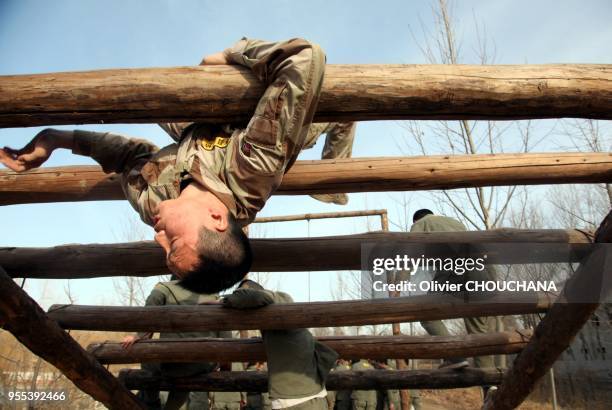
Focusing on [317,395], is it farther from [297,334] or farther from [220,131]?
[220,131]

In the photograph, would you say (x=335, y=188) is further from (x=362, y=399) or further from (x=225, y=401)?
(x=362, y=399)

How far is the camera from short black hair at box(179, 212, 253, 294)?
2.22 meters

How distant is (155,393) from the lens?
15.8 ft

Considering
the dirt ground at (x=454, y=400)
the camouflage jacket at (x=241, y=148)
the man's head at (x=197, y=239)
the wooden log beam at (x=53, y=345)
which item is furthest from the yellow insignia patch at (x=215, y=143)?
the dirt ground at (x=454, y=400)

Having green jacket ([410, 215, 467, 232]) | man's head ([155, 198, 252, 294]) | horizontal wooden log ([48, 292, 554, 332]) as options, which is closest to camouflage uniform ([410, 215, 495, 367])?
green jacket ([410, 215, 467, 232])

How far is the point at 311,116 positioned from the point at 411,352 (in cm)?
282

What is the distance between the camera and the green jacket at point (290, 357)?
124 inches

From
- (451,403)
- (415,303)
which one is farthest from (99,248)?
(451,403)

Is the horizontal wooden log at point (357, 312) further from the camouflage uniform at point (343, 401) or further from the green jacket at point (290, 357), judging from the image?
the camouflage uniform at point (343, 401)

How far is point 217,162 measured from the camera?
2.17 m

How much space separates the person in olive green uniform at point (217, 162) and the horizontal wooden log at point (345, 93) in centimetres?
11

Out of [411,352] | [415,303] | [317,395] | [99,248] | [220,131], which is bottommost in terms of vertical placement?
[317,395]

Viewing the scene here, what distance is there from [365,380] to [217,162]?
3211 millimetres

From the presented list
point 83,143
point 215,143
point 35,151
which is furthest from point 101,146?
point 215,143
